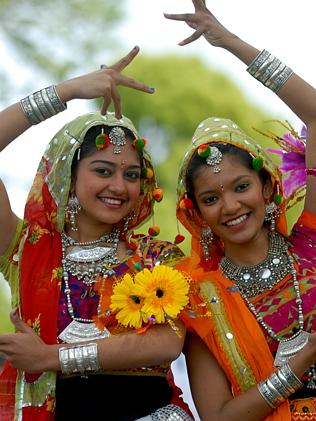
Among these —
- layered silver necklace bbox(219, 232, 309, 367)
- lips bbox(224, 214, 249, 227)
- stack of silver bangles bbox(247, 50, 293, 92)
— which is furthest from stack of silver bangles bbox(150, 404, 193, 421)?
stack of silver bangles bbox(247, 50, 293, 92)

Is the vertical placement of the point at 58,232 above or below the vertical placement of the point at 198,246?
below

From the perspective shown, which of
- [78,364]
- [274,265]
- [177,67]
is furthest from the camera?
[177,67]

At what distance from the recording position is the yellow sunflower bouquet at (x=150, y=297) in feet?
13.1

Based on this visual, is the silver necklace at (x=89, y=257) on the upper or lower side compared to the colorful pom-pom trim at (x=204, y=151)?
lower

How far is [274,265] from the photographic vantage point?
14.0ft

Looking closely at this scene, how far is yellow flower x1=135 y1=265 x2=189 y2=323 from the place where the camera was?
13.1 feet

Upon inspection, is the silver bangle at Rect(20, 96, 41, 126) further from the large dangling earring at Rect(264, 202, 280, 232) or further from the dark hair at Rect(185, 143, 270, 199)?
the large dangling earring at Rect(264, 202, 280, 232)

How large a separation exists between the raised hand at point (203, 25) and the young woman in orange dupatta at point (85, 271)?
274 mm

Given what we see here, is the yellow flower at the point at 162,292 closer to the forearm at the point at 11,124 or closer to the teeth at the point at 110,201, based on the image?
the teeth at the point at 110,201

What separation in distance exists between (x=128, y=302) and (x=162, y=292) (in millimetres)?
152

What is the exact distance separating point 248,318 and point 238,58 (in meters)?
1.18

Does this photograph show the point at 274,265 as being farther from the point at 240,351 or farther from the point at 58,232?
the point at 58,232

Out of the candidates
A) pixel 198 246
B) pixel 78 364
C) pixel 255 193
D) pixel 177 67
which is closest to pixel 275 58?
pixel 255 193

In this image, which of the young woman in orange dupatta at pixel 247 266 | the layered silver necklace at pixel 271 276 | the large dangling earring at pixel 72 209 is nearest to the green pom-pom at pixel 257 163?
the young woman in orange dupatta at pixel 247 266
